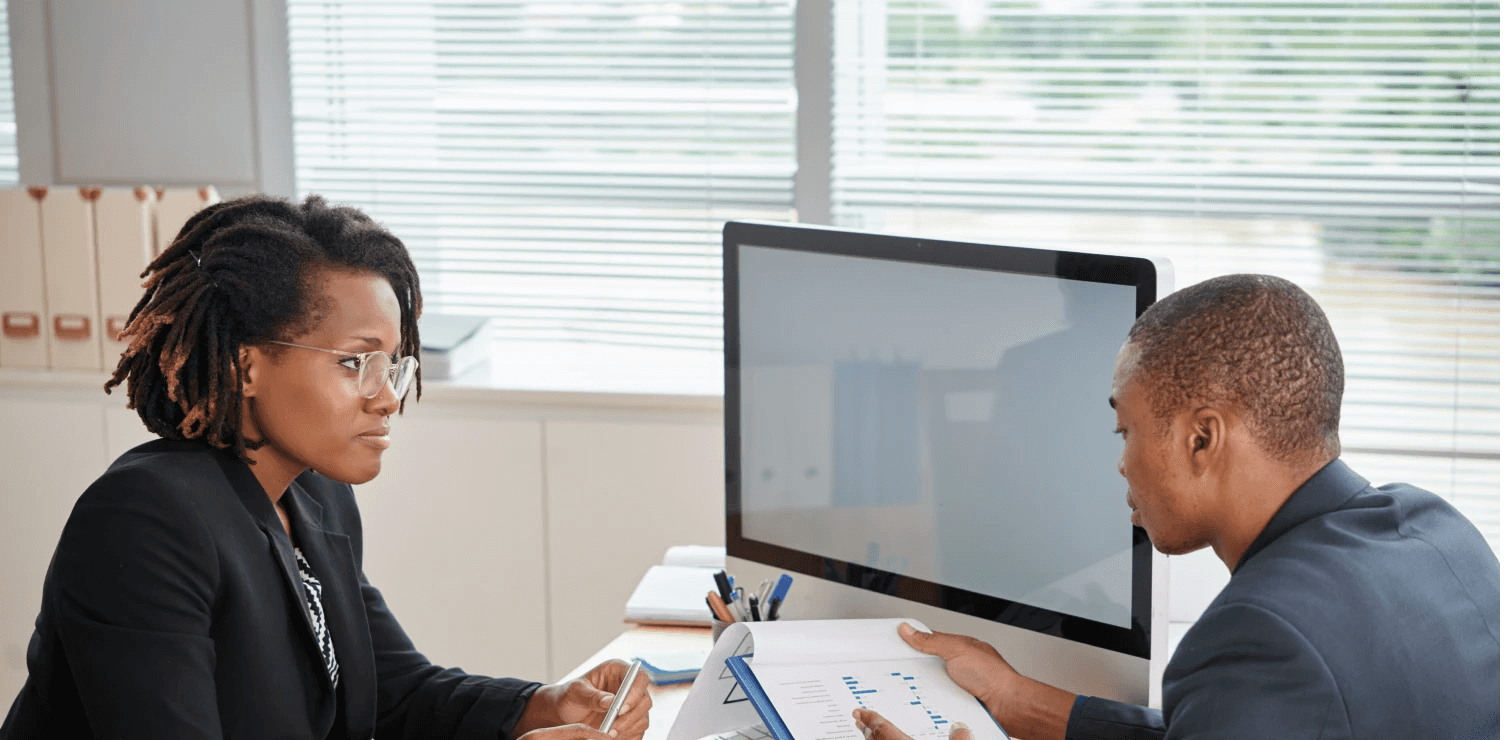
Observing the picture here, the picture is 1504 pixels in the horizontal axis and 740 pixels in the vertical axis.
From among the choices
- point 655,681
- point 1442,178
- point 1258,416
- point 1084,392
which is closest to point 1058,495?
point 1084,392

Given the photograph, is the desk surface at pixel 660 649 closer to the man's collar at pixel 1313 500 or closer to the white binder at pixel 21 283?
the man's collar at pixel 1313 500

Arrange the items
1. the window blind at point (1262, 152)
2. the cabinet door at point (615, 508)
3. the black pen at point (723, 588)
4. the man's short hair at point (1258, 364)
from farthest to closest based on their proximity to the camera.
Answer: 1. the cabinet door at point (615, 508)
2. the window blind at point (1262, 152)
3. the black pen at point (723, 588)
4. the man's short hair at point (1258, 364)

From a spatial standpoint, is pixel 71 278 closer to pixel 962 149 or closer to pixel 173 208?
pixel 173 208

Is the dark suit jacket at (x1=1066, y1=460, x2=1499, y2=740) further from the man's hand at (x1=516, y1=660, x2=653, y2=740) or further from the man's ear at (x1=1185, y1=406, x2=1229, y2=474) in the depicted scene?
the man's hand at (x1=516, y1=660, x2=653, y2=740)

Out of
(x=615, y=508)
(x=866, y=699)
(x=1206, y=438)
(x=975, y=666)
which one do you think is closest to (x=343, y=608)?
(x=866, y=699)

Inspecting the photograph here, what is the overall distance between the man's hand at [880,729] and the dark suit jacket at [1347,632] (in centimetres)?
23

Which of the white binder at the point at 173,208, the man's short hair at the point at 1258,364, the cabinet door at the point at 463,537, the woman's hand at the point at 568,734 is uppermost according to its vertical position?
the white binder at the point at 173,208

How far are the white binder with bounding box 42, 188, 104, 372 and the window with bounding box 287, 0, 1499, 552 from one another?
0.49 m

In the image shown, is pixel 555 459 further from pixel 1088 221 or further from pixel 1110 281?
pixel 1110 281

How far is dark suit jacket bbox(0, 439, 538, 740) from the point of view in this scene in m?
1.17

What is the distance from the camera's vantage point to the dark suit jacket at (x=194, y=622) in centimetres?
117

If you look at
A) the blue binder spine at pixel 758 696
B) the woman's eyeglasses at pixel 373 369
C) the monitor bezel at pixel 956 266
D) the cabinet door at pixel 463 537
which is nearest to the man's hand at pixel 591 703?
the blue binder spine at pixel 758 696

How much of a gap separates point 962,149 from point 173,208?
166 cm

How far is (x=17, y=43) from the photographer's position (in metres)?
2.96
